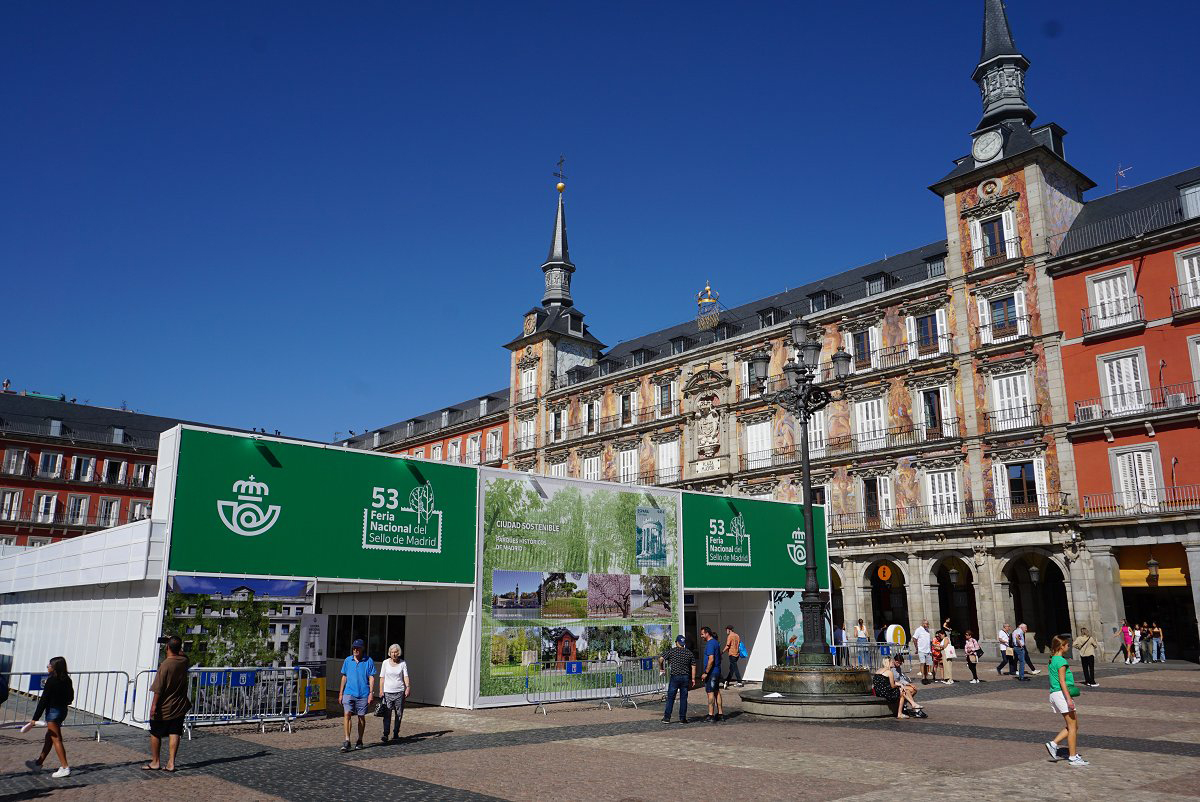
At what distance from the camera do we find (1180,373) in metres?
33.1

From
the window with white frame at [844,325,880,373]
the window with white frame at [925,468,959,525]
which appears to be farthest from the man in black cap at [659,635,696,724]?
the window with white frame at [844,325,880,373]

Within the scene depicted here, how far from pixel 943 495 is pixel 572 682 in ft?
80.6

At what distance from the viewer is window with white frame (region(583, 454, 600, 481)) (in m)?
54.9

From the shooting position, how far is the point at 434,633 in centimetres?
2034

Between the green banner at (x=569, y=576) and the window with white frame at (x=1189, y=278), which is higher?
the window with white frame at (x=1189, y=278)

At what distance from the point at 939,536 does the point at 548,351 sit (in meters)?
29.9

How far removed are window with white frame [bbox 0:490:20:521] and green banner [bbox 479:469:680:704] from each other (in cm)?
5666

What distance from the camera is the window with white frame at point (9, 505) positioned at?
202 ft

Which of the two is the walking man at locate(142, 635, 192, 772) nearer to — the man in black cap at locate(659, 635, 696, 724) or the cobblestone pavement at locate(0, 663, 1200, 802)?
the cobblestone pavement at locate(0, 663, 1200, 802)

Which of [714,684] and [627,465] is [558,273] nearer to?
[627,465]

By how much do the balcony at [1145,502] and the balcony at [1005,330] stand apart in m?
7.37

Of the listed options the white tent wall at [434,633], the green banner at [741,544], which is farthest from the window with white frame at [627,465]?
the white tent wall at [434,633]

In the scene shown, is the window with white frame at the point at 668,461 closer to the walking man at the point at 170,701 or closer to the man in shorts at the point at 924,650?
the man in shorts at the point at 924,650

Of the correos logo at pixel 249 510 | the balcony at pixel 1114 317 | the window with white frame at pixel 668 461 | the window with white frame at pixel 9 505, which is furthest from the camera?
the window with white frame at pixel 9 505
